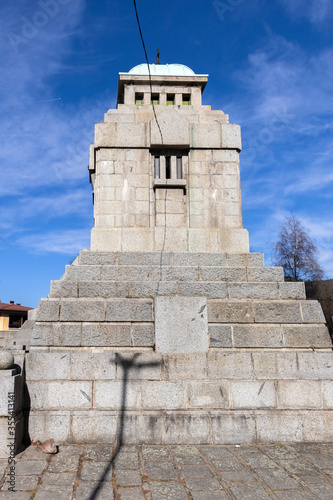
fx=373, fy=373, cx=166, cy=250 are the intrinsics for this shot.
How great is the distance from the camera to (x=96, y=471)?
4.93m

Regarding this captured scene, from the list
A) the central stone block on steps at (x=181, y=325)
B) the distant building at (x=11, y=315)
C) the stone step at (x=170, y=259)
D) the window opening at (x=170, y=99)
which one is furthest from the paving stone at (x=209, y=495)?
the distant building at (x=11, y=315)

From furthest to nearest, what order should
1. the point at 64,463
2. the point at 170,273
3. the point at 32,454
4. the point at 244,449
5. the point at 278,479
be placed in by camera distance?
the point at 170,273 < the point at 244,449 < the point at 32,454 < the point at 64,463 < the point at 278,479

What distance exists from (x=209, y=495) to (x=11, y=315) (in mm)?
40760

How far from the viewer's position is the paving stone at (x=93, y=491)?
167 inches

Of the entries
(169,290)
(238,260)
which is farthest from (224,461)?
(238,260)

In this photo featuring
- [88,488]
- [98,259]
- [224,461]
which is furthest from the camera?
[98,259]

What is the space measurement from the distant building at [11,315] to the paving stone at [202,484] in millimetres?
38589

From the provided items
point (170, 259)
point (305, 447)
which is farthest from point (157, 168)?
point (305, 447)

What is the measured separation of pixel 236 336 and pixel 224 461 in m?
2.12

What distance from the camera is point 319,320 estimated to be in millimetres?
7145

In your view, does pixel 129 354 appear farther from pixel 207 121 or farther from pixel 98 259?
pixel 207 121

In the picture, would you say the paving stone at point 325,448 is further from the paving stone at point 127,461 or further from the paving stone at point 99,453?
the paving stone at point 99,453

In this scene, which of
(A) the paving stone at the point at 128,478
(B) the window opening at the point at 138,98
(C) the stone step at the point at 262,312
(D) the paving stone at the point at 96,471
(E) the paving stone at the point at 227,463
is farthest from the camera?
(B) the window opening at the point at 138,98

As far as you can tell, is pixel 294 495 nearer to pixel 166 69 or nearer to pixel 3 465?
pixel 3 465
